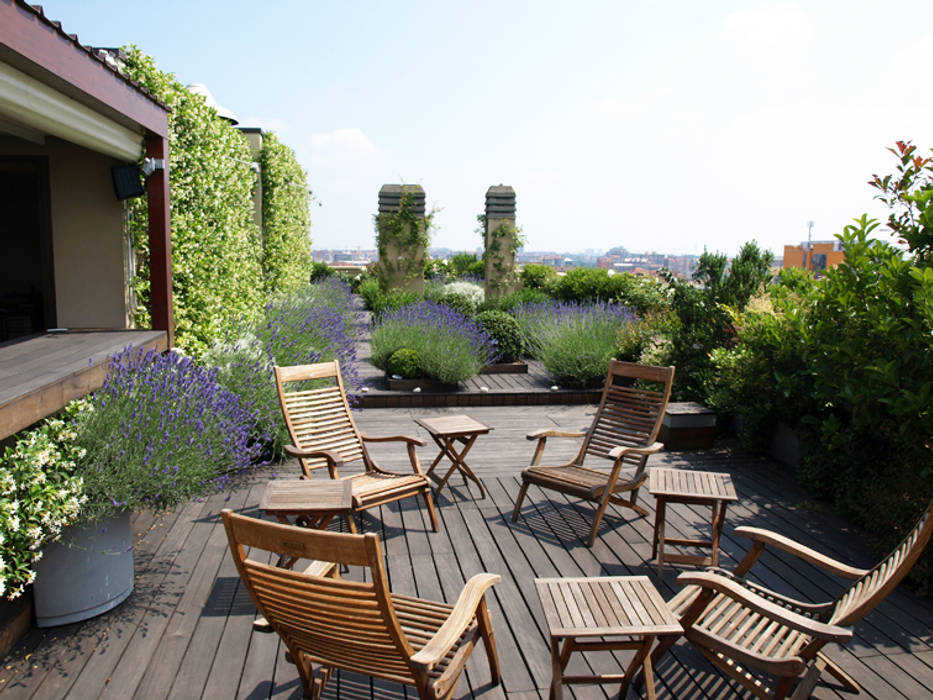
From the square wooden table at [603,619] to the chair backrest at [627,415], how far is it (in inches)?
79.9

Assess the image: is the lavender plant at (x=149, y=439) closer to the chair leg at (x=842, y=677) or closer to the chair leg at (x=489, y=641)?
the chair leg at (x=489, y=641)

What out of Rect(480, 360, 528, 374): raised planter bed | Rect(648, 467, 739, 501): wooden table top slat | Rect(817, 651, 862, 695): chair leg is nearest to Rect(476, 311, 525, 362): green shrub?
Rect(480, 360, 528, 374): raised planter bed

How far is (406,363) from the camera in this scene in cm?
745

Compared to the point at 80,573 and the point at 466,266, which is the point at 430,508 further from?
the point at 466,266

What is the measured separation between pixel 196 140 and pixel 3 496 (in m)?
4.22

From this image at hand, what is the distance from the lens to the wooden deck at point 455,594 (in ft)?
8.16

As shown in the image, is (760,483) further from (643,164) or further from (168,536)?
(643,164)

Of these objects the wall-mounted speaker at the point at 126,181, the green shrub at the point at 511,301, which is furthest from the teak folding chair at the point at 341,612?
the green shrub at the point at 511,301

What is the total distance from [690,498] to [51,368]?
3.41 meters

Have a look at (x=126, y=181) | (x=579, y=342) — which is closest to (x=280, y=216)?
(x=579, y=342)

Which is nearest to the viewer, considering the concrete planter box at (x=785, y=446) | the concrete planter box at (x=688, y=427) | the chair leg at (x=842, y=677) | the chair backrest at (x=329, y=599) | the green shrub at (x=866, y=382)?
the chair backrest at (x=329, y=599)

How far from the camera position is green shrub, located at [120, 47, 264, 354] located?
5348 mm

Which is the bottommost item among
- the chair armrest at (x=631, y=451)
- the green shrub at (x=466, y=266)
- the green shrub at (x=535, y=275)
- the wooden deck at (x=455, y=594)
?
the wooden deck at (x=455, y=594)

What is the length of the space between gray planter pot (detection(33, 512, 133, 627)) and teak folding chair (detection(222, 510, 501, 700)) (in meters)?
1.15
